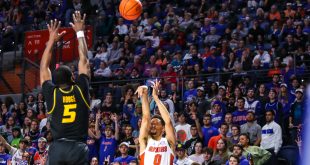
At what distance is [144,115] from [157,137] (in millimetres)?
411

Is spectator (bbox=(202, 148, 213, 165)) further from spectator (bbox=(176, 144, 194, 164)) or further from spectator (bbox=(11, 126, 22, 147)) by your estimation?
spectator (bbox=(11, 126, 22, 147))

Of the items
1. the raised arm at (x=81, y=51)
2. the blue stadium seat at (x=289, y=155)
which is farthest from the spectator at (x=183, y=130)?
the raised arm at (x=81, y=51)

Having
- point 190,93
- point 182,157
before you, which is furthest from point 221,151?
point 190,93

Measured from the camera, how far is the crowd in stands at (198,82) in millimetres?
14703

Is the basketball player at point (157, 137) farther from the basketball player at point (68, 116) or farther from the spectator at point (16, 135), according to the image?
the spectator at point (16, 135)

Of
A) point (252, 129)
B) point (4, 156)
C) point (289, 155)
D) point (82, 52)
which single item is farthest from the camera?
point (4, 156)

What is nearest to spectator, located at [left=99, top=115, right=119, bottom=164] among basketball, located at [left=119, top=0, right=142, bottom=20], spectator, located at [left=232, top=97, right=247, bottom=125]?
basketball, located at [left=119, top=0, right=142, bottom=20]

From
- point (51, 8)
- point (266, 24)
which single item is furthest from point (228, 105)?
point (51, 8)

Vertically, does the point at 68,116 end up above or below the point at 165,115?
above

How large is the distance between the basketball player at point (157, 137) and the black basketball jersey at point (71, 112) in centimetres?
192

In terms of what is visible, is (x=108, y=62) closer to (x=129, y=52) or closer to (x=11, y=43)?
(x=129, y=52)

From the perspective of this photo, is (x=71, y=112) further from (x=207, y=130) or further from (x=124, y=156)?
(x=207, y=130)

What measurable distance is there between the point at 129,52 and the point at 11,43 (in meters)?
5.16

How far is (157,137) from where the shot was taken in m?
9.56
